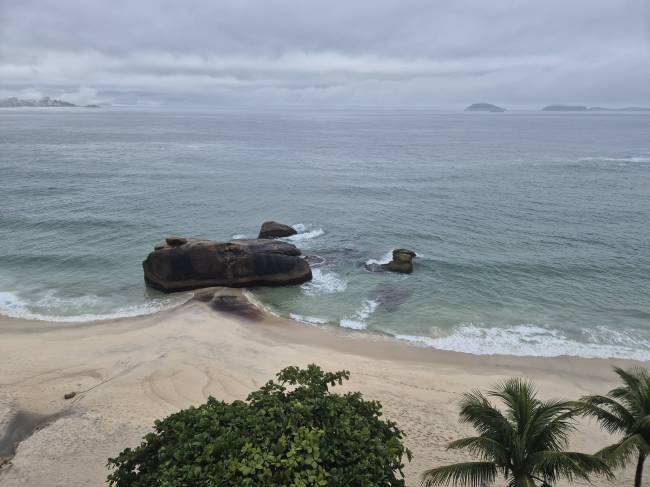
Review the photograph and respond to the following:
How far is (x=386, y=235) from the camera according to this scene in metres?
50.4

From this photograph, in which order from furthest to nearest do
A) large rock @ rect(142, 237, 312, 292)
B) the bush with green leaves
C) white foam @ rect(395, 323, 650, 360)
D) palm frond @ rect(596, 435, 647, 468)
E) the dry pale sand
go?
large rock @ rect(142, 237, 312, 292)
white foam @ rect(395, 323, 650, 360)
the dry pale sand
palm frond @ rect(596, 435, 647, 468)
the bush with green leaves

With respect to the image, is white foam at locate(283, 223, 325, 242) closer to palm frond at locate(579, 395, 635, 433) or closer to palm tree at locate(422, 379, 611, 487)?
palm frond at locate(579, 395, 635, 433)

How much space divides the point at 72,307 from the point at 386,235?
29.2m

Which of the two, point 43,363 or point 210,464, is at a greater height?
point 210,464

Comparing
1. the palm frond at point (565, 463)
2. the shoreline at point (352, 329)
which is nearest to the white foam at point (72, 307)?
the shoreline at point (352, 329)

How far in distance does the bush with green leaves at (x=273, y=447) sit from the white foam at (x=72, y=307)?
2175 centimetres

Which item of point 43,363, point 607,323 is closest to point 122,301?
point 43,363

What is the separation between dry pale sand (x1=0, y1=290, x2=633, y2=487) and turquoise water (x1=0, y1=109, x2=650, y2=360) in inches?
86.7

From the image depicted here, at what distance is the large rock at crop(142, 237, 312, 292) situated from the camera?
35750 mm

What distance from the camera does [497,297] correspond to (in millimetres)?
35875

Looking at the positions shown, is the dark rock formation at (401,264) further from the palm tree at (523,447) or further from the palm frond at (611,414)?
the palm tree at (523,447)

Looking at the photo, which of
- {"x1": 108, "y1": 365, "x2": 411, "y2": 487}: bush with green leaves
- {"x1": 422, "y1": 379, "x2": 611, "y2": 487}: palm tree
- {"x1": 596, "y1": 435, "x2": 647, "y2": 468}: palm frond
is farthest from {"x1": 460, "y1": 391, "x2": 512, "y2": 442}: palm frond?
{"x1": 596, "y1": 435, "x2": 647, "y2": 468}: palm frond

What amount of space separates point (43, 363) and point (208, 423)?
18361mm

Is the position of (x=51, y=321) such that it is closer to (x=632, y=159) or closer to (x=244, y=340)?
(x=244, y=340)
